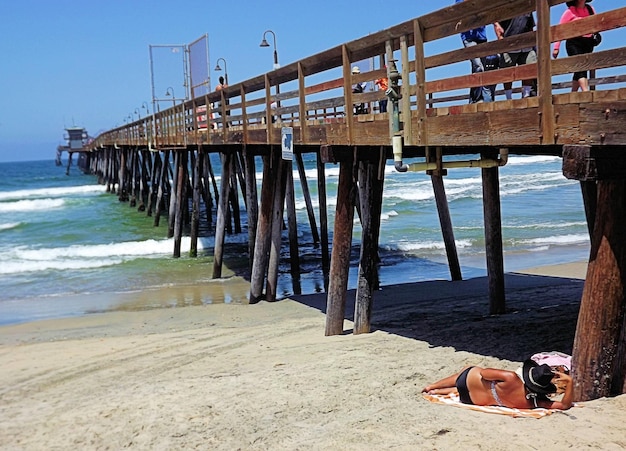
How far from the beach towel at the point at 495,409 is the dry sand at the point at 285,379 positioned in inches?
2.9

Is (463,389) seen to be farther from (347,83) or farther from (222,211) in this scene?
(222,211)

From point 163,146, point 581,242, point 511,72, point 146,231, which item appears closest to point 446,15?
point 511,72

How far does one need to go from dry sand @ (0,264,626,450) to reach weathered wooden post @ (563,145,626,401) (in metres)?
0.16

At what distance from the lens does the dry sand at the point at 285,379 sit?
4652mm

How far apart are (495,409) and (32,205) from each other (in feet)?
130

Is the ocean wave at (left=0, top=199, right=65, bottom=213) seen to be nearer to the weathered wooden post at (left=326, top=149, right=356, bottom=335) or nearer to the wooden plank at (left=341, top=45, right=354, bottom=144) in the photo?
the weathered wooden post at (left=326, top=149, right=356, bottom=335)

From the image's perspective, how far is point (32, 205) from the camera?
40594 mm

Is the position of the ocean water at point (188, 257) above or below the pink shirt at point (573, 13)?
below

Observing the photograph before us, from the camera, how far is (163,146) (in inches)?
760

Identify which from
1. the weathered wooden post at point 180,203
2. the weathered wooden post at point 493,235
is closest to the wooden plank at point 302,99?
Answer: the weathered wooden post at point 493,235

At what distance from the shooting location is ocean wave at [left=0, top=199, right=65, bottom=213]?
38375 mm

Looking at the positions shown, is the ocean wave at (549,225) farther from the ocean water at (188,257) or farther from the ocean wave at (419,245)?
the ocean wave at (419,245)

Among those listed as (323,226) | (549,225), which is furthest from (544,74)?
(549,225)

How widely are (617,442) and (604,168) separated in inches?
61.3
